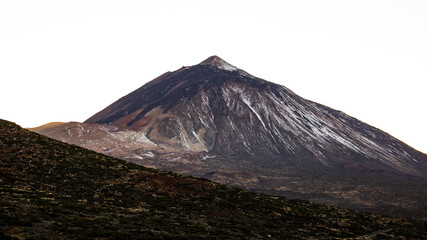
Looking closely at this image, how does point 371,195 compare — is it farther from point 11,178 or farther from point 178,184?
point 11,178

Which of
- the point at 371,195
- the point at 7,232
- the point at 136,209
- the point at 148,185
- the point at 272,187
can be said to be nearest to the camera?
the point at 7,232

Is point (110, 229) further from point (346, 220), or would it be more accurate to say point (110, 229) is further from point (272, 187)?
point (272, 187)

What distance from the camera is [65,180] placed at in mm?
49469

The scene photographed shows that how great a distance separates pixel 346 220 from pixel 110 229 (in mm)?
40668

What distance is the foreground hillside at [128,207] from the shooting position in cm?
3138

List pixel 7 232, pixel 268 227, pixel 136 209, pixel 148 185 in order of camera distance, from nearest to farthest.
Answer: pixel 7 232, pixel 136 209, pixel 268 227, pixel 148 185

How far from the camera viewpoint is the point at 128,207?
1713 inches

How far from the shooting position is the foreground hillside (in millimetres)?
31375

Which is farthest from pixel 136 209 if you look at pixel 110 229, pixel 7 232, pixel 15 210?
pixel 7 232

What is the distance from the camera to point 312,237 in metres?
44.0

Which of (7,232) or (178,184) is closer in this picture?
(7,232)

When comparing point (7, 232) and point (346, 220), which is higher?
point (7, 232)

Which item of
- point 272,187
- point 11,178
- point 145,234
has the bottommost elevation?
point 272,187

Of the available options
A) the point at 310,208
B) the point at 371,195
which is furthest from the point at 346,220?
the point at 371,195
